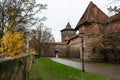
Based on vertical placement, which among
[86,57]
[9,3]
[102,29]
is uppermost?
[9,3]

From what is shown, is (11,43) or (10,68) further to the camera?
(11,43)

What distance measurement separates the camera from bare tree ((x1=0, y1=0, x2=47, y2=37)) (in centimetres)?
2666

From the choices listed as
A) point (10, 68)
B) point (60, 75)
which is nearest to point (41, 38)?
point (60, 75)

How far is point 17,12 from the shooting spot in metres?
27.6

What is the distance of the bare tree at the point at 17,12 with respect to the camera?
26664mm

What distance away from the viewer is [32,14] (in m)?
30.7

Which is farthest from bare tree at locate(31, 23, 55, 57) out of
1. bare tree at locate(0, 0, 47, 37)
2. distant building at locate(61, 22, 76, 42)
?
distant building at locate(61, 22, 76, 42)

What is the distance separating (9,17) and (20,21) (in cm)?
264

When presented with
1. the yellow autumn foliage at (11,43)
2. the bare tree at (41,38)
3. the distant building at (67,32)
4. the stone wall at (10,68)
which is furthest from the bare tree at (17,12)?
the distant building at (67,32)

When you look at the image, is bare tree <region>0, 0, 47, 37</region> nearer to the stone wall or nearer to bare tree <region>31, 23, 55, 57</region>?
the stone wall

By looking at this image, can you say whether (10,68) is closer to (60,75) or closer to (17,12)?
(60,75)

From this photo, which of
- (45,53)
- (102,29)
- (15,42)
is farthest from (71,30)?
(15,42)

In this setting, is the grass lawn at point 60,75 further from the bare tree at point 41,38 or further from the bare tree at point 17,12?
the bare tree at point 41,38

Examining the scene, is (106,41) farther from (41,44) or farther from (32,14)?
(41,44)
